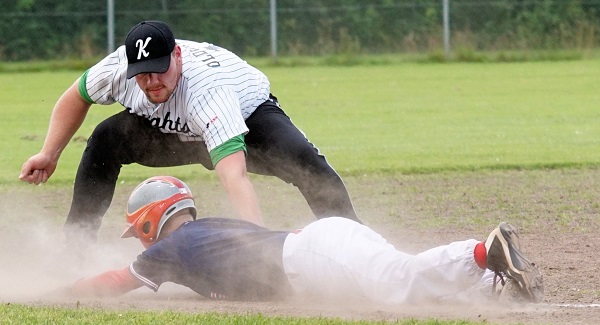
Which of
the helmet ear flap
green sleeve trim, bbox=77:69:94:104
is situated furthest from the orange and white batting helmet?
green sleeve trim, bbox=77:69:94:104

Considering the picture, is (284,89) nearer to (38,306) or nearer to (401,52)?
(401,52)

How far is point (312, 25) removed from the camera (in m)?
27.8

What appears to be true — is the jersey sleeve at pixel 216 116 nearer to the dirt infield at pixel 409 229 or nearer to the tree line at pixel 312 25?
the dirt infield at pixel 409 229

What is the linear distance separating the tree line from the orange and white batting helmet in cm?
2117

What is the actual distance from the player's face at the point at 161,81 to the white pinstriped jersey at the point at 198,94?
11 cm

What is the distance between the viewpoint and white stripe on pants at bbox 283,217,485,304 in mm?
5336

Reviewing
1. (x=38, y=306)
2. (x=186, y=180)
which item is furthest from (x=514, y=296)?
(x=186, y=180)

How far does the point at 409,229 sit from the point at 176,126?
2429 mm

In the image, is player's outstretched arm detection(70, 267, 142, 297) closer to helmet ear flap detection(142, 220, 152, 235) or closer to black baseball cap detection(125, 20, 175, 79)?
helmet ear flap detection(142, 220, 152, 235)

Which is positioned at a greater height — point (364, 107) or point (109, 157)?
point (109, 157)

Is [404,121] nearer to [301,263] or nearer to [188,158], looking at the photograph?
[188,158]

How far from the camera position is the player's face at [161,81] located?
6234 millimetres

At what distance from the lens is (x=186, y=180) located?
11281 millimetres

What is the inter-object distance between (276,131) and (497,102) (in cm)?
1131
